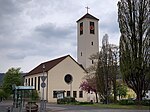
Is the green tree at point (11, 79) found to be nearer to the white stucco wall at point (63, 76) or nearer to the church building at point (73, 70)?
the church building at point (73, 70)

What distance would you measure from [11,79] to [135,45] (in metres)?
63.1

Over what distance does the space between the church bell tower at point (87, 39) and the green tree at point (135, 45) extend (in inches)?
1625

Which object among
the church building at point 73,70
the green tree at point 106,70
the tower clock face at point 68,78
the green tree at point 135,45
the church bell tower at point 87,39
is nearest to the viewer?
the green tree at point 135,45

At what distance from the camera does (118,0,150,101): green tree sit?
3519 centimetres

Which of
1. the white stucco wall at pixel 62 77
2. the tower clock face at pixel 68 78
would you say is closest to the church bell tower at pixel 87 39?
the white stucco wall at pixel 62 77

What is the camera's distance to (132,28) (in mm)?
36250

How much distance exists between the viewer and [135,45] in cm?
3556

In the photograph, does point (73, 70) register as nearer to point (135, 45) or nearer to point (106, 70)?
point (106, 70)

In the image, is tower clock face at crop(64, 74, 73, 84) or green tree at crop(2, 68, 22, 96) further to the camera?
green tree at crop(2, 68, 22, 96)

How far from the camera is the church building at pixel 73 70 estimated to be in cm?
7144

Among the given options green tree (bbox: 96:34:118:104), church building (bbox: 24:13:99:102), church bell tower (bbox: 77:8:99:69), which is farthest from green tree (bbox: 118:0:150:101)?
church bell tower (bbox: 77:8:99:69)

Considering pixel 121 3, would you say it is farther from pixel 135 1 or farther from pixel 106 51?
pixel 106 51

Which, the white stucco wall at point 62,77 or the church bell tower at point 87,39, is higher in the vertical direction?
the church bell tower at point 87,39

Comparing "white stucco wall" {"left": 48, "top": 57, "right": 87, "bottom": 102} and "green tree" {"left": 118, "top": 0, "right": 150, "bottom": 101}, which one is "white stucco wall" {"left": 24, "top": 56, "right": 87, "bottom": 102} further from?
"green tree" {"left": 118, "top": 0, "right": 150, "bottom": 101}
